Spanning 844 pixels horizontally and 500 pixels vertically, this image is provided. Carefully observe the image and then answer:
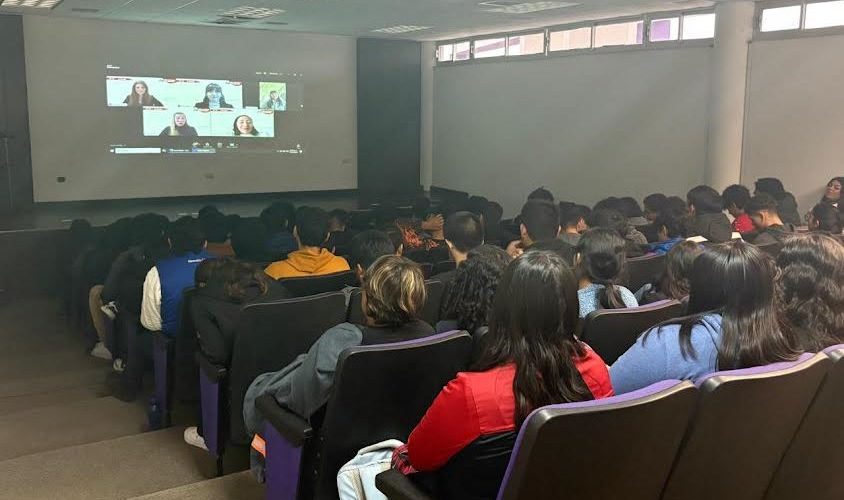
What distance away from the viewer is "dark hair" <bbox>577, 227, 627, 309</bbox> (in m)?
3.10

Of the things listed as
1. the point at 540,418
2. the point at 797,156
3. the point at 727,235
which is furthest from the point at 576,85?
the point at 540,418

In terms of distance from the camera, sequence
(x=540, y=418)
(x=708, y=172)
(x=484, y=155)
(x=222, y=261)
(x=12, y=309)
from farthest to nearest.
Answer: (x=484, y=155) < (x=708, y=172) < (x=12, y=309) < (x=222, y=261) < (x=540, y=418)

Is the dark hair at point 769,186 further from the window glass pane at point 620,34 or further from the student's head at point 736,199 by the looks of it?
the window glass pane at point 620,34

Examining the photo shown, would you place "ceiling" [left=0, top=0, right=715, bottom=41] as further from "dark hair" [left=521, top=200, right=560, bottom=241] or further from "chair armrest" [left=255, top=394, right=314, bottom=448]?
"chair armrest" [left=255, top=394, right=314, bottom=448]

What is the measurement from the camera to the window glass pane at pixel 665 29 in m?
8.99

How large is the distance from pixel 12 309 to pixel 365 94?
25.3 feet

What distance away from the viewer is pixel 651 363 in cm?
219

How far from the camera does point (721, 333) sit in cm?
218

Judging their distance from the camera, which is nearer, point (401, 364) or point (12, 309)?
Result: point (401, 364)

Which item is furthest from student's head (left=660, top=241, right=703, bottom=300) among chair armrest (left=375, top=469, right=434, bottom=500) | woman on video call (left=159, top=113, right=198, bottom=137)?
woman on video call (left=159, top=113, right=198, bottom=137)

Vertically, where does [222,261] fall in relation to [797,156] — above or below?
below

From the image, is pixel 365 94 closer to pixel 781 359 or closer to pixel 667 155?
pixel 667 155

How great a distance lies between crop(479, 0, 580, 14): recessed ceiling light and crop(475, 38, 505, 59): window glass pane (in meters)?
2.71

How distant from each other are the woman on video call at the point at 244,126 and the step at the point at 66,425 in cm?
834
